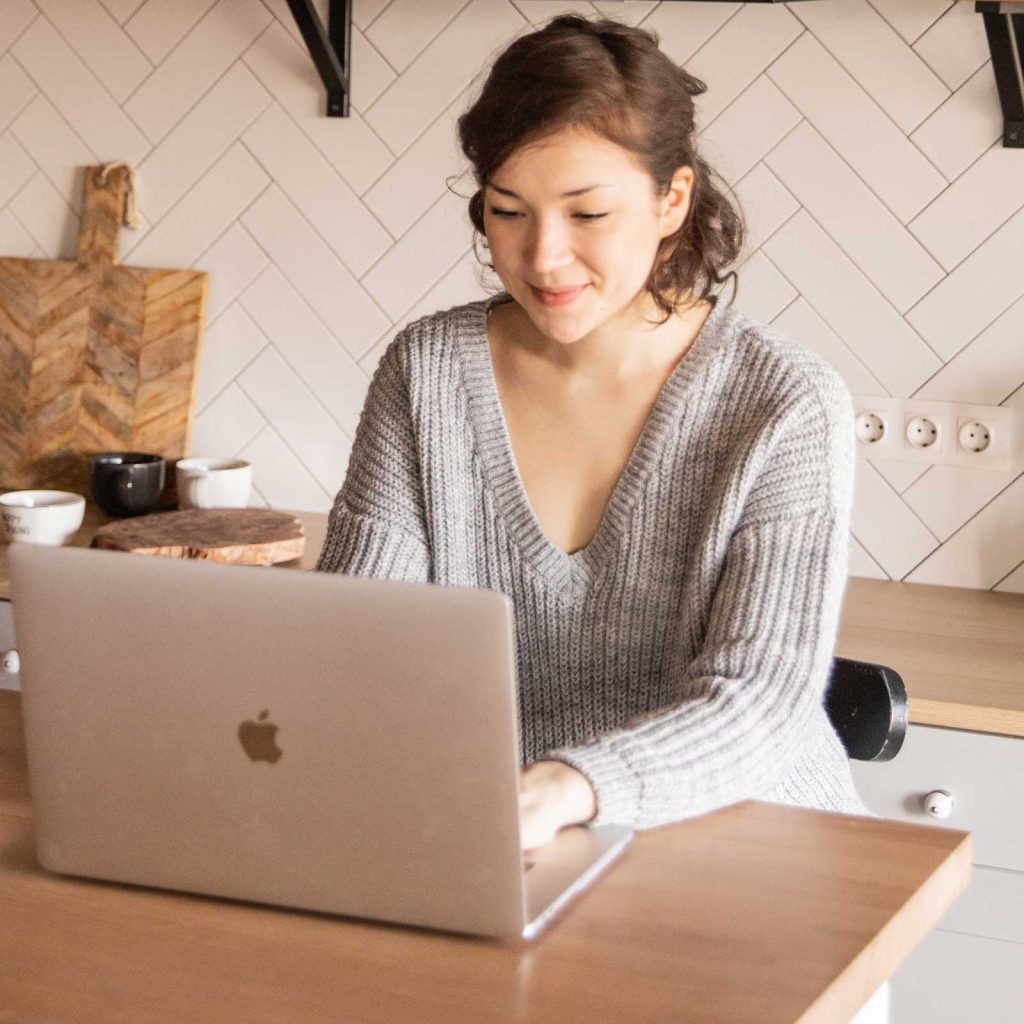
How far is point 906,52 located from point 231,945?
1643 millimetres

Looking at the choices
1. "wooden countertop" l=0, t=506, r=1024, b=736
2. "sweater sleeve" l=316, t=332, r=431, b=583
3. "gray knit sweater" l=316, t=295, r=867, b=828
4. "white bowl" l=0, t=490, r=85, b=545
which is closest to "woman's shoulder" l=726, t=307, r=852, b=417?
"gray knit sweater" l=316, t=295, r=867, b=828

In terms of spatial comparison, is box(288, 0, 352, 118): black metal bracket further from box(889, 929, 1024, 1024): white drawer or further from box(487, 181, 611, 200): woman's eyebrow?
box(889, 929, 1024, 1024): white drawer

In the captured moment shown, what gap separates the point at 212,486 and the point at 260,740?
1557 millimetres

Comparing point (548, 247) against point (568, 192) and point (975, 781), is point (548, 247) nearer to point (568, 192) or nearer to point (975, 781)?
point (568, 192)

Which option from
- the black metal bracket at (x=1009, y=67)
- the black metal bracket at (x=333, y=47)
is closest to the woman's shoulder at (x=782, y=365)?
the black metal bracket at (x=1009, y=67)

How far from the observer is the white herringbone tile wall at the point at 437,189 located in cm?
217

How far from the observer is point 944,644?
1.98 m

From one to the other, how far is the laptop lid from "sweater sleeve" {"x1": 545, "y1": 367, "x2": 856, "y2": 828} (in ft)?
0.66

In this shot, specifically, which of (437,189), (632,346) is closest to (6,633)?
(437,189)

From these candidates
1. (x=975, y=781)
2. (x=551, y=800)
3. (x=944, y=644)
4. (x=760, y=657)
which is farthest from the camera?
(x=944, y=644)

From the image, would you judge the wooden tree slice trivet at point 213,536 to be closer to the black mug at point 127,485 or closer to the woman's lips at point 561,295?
the black mug at point 127,485

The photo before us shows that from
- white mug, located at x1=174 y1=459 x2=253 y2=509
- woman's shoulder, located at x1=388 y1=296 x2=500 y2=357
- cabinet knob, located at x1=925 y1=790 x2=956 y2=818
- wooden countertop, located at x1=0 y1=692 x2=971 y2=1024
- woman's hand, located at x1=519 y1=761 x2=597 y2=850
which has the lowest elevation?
cabinet knob, located at x1=925 y1=790 x2=956 y2=818

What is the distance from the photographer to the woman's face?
1.39 m

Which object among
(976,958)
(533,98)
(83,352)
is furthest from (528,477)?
(83,352)
